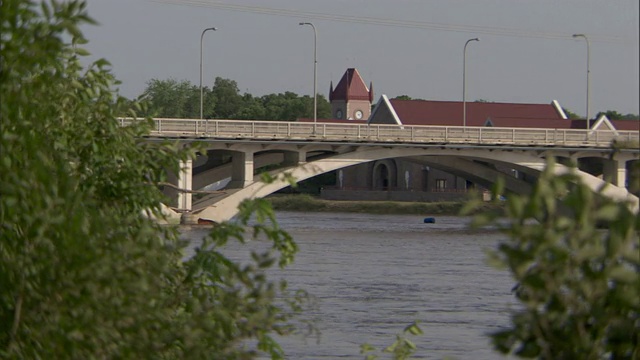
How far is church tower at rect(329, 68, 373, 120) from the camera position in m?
108

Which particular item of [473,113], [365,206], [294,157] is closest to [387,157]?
[294,157]

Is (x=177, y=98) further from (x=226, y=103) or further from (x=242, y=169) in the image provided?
(x=242, y=169)

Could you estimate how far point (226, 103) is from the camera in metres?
109

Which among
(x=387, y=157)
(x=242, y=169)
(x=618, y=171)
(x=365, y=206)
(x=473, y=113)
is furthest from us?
(x=473, y=113)

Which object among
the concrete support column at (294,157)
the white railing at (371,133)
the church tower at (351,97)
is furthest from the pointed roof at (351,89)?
the concrete support column at (294,157)

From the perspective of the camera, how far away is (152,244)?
15.7ft

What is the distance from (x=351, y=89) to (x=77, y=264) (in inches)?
4111

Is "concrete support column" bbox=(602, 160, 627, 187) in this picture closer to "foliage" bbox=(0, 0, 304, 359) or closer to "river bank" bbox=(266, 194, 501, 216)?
"river bank" bbox=(266, 194, 501, 216)

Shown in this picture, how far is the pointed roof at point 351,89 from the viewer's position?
4267 inches

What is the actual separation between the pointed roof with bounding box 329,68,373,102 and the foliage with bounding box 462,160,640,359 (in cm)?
10525

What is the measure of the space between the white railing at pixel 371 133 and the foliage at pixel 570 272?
3610 centimetres

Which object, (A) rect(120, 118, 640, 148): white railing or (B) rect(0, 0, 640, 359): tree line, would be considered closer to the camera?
(B) rect(0, 0, 640, 359): tree line

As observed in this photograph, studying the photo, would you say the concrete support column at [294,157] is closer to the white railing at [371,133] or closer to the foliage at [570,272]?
the white railing at [371,133]

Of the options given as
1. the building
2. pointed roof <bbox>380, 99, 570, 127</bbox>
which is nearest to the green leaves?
the building
